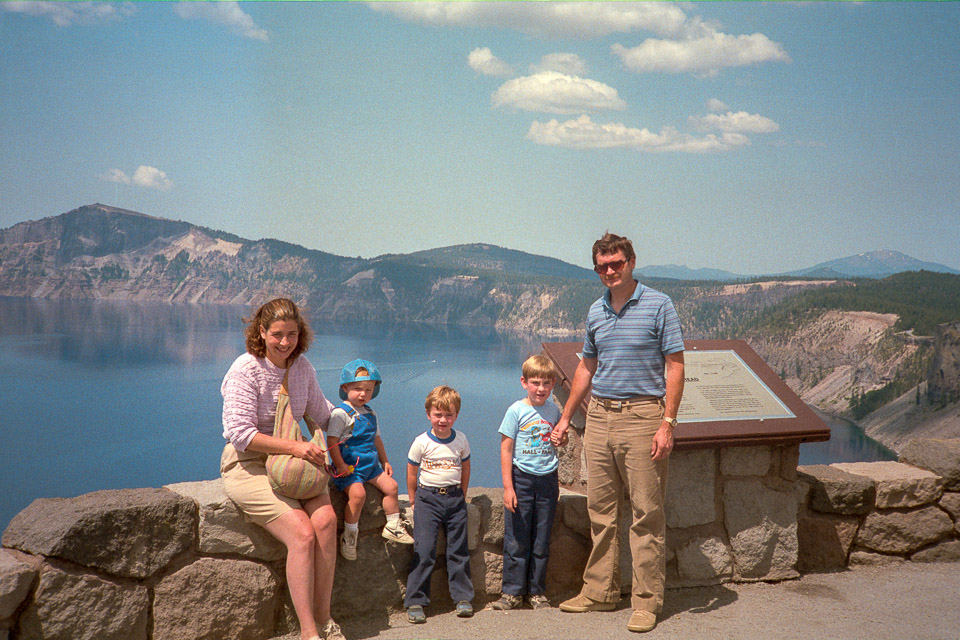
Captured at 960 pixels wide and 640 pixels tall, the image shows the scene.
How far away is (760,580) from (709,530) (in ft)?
1.36

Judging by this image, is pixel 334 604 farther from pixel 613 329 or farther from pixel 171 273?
pixel 171 273

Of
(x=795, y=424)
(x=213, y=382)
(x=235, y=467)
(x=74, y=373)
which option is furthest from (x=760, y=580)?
(x=74, y=373)

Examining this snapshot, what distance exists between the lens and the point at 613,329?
3389 millimetres

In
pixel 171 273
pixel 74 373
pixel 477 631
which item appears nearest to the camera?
pixel 477 631

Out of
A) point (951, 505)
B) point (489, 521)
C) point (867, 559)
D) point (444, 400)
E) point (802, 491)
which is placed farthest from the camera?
point (951, 505)

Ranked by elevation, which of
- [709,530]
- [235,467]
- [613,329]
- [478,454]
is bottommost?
[478,454]

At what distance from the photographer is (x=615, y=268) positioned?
3.35 meters

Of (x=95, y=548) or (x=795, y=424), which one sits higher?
(x=795, y=424)

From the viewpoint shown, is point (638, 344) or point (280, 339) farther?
point (638, 344)

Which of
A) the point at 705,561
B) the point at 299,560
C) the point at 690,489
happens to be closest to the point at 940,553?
the point at 705,561

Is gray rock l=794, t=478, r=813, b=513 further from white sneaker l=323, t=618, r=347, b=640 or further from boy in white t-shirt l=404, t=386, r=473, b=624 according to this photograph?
white sneaker l=323, t=618, r=347, b=640

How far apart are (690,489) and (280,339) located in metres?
2.28

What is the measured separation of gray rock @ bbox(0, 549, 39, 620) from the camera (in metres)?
2.51

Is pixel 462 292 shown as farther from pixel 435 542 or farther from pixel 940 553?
pixel 435 542
